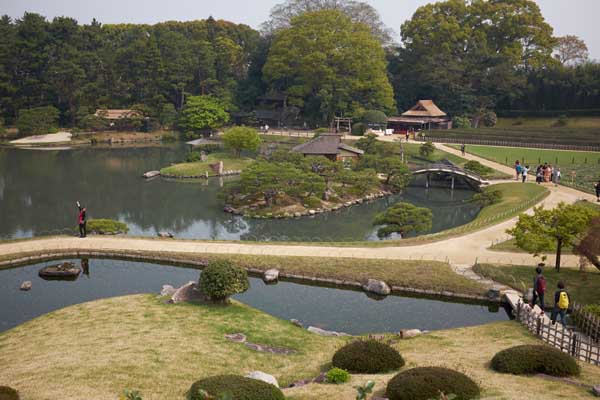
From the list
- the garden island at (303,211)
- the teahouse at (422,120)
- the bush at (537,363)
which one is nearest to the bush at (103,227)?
the garden island at (303,211)

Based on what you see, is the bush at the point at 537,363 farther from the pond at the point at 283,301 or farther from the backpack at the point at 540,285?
the pond at the point at 283,301

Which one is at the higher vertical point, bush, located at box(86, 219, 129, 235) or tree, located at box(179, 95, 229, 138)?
tree, located at box(179, 95, 229, 138)

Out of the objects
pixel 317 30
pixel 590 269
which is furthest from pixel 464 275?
pixel 317 30

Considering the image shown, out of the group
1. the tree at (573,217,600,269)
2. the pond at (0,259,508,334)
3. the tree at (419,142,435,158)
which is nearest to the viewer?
the tree at (573,217,600,269)

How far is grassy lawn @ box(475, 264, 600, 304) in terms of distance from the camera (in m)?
17.5

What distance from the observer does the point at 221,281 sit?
1614 cm

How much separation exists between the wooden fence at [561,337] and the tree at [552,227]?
3.64m

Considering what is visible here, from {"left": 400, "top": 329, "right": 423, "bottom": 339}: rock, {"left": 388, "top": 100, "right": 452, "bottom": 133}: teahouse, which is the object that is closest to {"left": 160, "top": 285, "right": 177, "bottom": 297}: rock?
{"left": 400, "top": 329, "right": 423, "bottom": 339}: rock

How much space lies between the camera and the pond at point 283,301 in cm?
1716

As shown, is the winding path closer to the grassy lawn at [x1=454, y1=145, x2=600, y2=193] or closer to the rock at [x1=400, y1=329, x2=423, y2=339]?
the rock at [x1=400, y1=329, x2=423, y2=339]

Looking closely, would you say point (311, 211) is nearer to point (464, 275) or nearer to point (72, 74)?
point (464, 275)

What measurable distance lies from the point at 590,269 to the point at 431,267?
17.1ft

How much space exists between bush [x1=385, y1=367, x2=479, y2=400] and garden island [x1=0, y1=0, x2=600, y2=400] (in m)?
0.04

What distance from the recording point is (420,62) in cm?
7094
